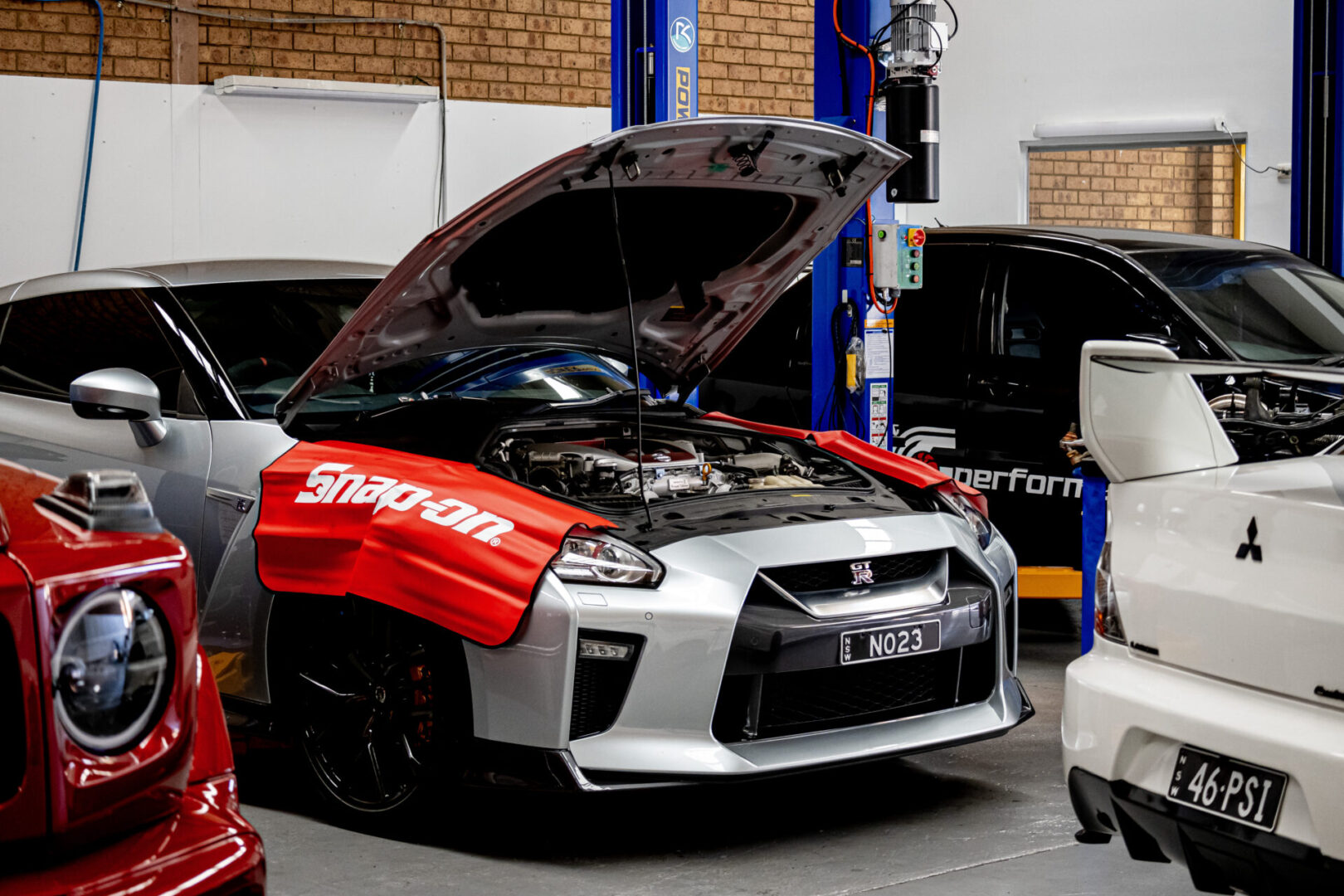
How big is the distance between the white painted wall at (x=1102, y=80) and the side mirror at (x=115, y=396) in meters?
8.74

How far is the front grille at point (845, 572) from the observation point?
3.52 m

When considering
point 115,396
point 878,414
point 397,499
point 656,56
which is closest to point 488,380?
point 397,499

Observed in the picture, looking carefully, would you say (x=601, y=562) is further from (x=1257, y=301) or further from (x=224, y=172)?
(x=224, y=172)

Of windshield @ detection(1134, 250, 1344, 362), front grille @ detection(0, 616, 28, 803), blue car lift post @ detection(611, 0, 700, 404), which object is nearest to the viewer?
front grille @ detection(0, 616, 28, 803)

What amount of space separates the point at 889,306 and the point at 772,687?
3.19 metres

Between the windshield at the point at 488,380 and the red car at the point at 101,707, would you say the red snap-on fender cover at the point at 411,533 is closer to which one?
the windshield at the point at 488,380

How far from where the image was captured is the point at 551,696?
3.31 m

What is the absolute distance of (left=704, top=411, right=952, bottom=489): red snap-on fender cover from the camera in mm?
4211

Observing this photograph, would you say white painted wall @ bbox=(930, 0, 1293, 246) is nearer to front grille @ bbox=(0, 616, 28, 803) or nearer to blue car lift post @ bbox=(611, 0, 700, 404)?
blue car lift post @ bbox=(611, 0, 700, 404)

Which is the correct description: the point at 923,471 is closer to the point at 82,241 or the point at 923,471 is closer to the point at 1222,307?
the point at 1222,307

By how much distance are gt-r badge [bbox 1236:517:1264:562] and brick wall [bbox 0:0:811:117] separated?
8542mm

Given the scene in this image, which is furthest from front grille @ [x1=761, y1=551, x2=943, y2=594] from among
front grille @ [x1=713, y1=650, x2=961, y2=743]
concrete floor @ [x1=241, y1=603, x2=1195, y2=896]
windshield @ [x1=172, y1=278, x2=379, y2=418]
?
windshield @ [x1=172, y1=278, x2=379, y2=418]

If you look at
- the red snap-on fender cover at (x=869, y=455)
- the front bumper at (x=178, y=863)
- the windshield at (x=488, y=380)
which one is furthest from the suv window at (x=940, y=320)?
the front bumper at (x=178, y=863)

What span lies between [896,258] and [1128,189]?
695 cm
